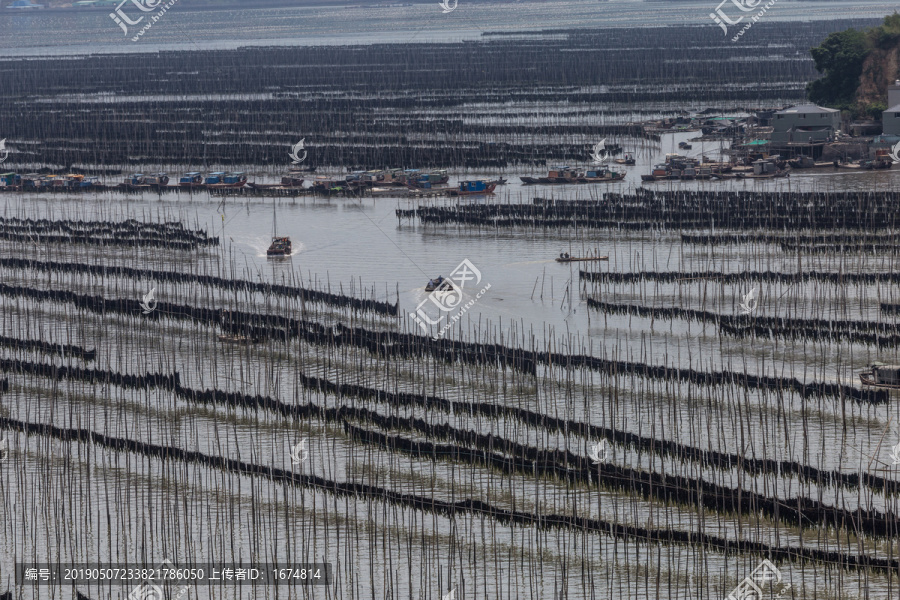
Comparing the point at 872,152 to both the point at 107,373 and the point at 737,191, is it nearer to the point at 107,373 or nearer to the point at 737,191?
the point at 737,191

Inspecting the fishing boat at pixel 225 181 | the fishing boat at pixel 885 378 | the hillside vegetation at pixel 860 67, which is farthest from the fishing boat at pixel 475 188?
the fishing boat at pixel 885 378

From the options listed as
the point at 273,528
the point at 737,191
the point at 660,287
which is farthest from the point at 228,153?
the point at 273,528

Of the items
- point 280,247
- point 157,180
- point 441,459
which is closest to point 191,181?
point 157,180

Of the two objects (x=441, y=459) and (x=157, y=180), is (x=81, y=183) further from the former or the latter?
(x=441, y=459)

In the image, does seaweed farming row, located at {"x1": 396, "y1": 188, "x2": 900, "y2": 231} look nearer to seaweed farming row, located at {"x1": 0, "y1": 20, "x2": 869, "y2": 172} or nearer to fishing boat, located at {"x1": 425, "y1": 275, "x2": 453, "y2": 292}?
fishing boat, located at {"x1": 425, "y1": 275, "x2": 453, "y2": 292}

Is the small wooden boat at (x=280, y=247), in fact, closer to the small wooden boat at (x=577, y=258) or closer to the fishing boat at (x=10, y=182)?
the small wooden boat at (x=577, y=258)
